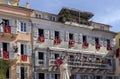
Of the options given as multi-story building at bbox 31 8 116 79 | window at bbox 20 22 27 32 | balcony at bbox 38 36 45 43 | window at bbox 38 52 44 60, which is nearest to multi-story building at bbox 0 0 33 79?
window at bbox 20 22 27 32

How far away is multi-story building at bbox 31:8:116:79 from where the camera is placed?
4453 centimetres

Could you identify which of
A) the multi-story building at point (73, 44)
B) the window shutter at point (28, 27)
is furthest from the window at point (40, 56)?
the window shutter at point (28, 27)

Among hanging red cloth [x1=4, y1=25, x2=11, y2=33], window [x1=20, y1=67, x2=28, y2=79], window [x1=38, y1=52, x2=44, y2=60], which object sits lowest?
window [x1=20, y1=67, x2=28, y2=79]

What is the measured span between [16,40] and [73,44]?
844cm

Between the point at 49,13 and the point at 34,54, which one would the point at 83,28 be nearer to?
the point at 49,13

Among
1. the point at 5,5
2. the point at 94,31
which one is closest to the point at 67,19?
the point at 94,31

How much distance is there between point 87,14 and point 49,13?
6.71 m

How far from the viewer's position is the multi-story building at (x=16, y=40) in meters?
41.4

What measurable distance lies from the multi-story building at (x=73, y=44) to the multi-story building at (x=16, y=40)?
38.1 inches

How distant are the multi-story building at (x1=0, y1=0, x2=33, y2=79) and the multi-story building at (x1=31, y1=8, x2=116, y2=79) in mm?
967

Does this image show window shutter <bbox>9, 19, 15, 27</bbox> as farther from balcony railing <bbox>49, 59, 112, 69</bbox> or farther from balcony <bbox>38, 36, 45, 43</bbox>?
balcony railing <bbox>49, 59, 112, 69</bbox>

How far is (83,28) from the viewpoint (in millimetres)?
49250

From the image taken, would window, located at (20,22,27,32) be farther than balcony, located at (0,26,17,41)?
Yes

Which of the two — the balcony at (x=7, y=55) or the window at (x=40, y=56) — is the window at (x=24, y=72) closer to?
the balcony at (x=7, y=55)
